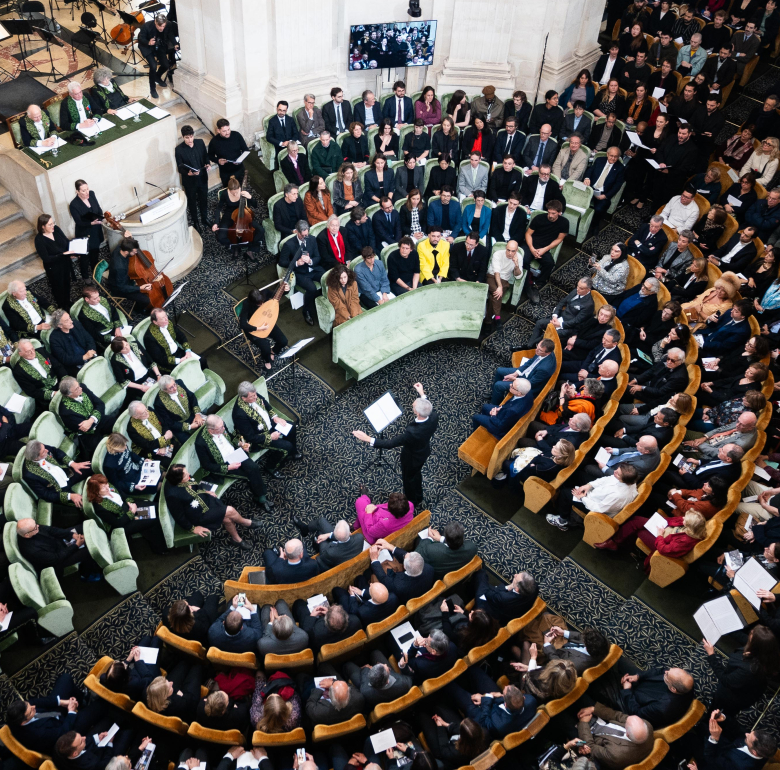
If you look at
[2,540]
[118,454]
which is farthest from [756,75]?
[2,540]

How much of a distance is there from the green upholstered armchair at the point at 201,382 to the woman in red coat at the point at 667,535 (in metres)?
4.00

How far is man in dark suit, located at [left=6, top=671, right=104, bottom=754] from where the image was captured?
16.4ft

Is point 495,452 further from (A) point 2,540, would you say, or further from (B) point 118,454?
(A) point 2,540

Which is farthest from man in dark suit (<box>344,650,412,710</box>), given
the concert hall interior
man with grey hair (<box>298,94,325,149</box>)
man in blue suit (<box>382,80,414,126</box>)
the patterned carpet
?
man in blue suit (<box>382,80,414,126</box>)

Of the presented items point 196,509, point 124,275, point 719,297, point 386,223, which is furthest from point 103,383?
point 719,297

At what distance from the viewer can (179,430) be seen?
7.20 metres

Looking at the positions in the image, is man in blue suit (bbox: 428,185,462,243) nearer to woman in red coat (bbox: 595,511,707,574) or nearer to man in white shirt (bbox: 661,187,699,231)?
man in white shirt (bbox: 661,187,699,231)

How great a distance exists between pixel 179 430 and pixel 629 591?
4411mm

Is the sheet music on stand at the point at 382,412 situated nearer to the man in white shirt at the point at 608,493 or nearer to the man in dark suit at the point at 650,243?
the man in white shirt at the point at 608,493

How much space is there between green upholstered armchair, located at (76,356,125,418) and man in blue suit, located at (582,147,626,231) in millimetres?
6748

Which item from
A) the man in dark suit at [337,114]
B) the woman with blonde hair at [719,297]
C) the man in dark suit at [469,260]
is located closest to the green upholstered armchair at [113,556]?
the man in dark suit at [469,260]

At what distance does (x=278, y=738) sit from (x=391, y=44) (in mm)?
9571

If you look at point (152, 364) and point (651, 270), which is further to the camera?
point (651, 270)

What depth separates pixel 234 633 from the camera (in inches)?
217
